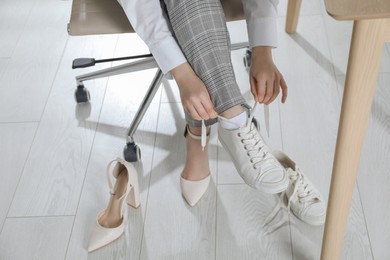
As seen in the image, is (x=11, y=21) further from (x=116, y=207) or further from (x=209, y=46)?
(x=209, y=46)

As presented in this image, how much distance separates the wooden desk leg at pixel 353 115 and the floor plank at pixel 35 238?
641 mm

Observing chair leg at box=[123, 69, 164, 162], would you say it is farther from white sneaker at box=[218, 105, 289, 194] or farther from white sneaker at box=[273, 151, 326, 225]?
white sneaker at box=[273, 151, 326, 225]

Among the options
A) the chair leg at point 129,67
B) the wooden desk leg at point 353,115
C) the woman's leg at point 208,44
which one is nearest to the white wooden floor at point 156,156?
the chair leg at point 129,67

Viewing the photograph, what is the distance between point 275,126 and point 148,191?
42 centimetres

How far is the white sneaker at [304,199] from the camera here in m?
1.39

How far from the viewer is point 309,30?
2014 millimetres

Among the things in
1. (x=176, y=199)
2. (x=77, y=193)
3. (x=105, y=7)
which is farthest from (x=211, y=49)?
(x=77, y=193)

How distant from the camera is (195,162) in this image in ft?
4.91

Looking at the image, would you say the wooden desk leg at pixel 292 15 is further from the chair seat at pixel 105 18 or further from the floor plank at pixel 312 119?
the chair seat at pixel 105 18

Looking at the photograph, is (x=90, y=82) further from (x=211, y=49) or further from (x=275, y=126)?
(x=211, y=49)

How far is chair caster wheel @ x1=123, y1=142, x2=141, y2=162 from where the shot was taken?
159 centimetres

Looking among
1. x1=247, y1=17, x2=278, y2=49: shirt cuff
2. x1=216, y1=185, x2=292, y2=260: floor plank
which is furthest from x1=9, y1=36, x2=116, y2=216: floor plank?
x1=247, y1=17, x2=278, y2=49: shirt cuff

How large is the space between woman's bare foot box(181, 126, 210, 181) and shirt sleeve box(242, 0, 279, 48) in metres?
0.29

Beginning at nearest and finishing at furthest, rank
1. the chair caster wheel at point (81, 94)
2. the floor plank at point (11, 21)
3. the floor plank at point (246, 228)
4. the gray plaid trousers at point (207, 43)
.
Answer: the gray plaid trousers at point (207, 43)
the floor plank at point (246, 228)
the chair caster wheel at point (81, 94)
the floor plank at point (11, 21)
